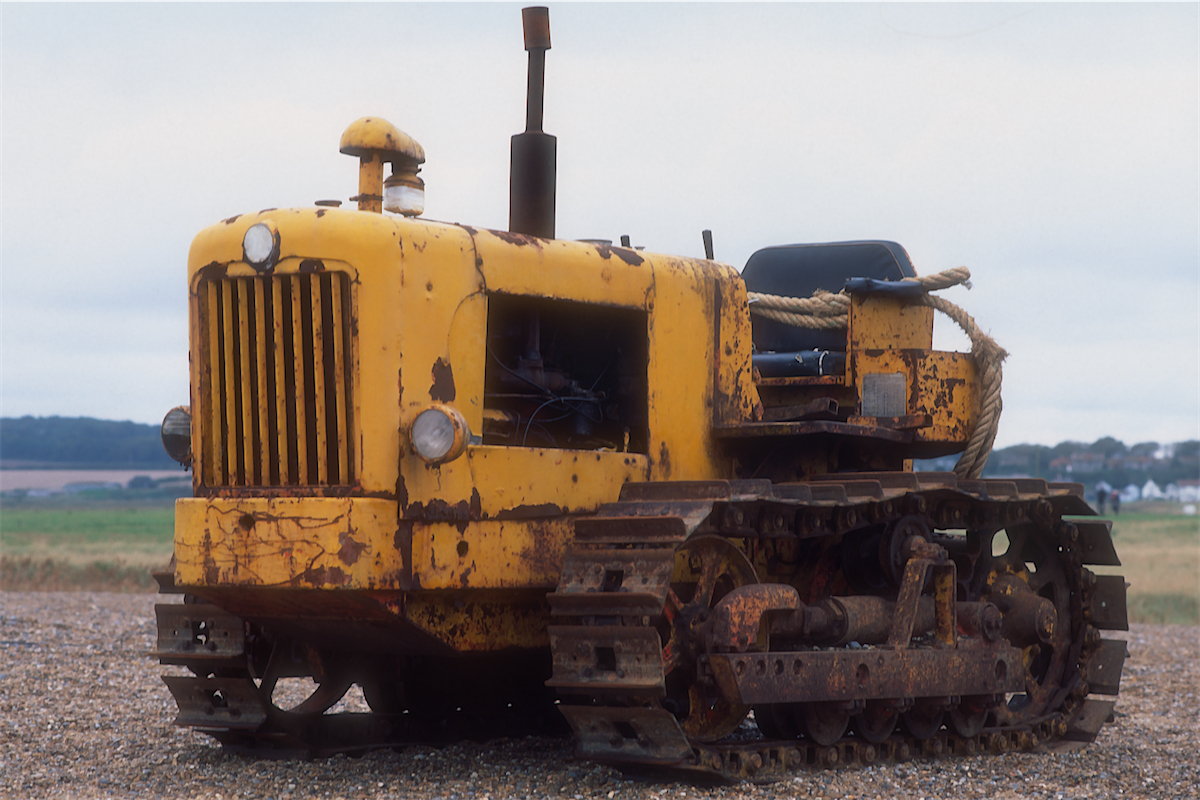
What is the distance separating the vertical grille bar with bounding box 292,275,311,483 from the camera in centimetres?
693

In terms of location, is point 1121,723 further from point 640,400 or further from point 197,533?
point 197,533

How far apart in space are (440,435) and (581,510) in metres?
1.05

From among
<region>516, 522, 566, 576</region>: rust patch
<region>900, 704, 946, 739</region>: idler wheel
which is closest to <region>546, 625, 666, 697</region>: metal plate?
<region>516, 522, 566, 576</region>: rust patch

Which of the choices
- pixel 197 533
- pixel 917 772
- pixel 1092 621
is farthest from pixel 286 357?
pixel 1092 621

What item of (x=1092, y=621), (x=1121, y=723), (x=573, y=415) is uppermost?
(x=573, y=415)

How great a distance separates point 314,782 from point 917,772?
3031mm

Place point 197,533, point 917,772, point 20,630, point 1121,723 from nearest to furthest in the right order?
point 197,533 → point 917,772 → point 1121,723 → point 20,630

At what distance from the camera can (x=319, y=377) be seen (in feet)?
22.6

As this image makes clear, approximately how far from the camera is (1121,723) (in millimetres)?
10602

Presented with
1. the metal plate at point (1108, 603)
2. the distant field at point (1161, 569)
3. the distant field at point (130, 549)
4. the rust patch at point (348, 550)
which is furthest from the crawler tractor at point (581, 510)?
the distant field at point (130, 549)

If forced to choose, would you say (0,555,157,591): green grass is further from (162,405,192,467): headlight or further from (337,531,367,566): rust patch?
(337,531,367,566): rust patch

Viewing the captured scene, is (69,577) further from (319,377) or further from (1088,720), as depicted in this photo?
(319,377)

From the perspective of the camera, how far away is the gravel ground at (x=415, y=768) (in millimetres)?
7113

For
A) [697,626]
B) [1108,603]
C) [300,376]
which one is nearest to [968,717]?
[1108,603]
